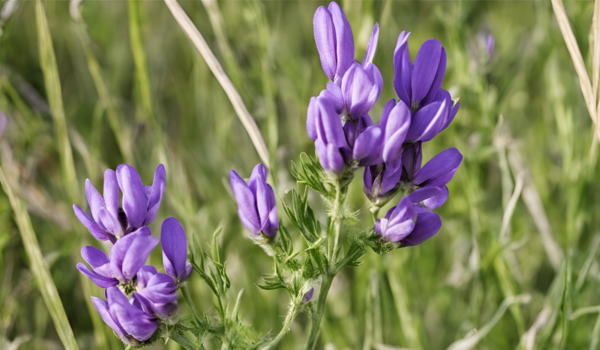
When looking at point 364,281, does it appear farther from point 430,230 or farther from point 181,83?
point 181,83

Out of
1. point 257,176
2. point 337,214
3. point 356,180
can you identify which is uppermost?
point 257,176

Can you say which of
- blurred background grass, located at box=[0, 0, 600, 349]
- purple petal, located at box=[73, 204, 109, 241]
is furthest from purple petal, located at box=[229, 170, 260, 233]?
blurred background grass, located at box=[0, 0, 600, 349]

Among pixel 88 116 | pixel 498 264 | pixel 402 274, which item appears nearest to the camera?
pixel 498 264

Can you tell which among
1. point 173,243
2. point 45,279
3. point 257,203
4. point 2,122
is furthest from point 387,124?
point 2,122

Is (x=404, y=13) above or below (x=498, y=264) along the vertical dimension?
above

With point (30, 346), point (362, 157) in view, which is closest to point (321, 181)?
point (362, 157)

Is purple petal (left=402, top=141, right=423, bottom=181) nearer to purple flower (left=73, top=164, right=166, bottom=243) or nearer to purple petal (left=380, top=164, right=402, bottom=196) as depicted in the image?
purple petal (left=380, top=164, right=402, bottom=196)

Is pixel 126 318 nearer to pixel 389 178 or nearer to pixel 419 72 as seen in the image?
pixel 389 178
